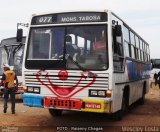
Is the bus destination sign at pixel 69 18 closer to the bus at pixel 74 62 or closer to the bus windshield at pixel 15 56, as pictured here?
the bus at pixel 74 62

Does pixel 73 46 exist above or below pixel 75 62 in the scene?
above

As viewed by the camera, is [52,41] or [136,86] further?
[136,86]

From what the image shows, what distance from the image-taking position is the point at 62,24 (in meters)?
10.9

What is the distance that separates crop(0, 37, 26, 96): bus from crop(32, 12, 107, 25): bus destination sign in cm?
785

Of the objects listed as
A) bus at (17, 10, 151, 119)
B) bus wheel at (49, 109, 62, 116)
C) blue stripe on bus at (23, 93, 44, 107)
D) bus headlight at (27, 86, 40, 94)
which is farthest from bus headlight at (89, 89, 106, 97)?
bus wheel at (49, 109, 62, 116)

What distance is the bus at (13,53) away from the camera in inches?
749

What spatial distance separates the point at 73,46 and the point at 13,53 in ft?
30.1

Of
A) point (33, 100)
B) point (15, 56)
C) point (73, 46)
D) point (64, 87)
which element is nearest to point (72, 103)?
point (64, 87)

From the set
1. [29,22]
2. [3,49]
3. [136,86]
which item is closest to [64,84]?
[29,22]

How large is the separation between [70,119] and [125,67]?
8.00ft

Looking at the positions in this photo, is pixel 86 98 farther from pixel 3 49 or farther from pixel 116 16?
pixel 3 49

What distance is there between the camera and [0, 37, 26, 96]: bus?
19016 mm

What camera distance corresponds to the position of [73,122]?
40.0 ft

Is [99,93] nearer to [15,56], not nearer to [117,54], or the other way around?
[117,54]
